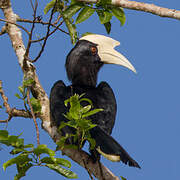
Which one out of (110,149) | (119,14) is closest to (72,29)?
(119,14)

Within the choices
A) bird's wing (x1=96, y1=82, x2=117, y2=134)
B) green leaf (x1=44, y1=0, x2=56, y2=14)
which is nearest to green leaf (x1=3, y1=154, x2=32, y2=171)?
bird's wing (x1=96, y1=82, x2=117, y2=134)

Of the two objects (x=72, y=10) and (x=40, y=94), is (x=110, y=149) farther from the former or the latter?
(x=72, y=10)

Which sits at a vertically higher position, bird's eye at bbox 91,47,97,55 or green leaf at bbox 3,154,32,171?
bird's eye at bbox 91,47,97,55

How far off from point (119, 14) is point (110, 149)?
3.18 feet

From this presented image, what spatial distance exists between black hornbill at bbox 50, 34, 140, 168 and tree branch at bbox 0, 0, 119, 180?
69 millimetres

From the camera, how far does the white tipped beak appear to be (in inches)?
123

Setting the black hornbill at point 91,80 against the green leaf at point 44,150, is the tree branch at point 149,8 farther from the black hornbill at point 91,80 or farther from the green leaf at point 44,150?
the green leaf at point 44,150

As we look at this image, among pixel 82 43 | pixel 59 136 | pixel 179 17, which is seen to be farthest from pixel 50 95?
pixel 179 17

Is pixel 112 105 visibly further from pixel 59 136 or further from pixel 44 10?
pixel 44 10

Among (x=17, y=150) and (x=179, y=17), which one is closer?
(x=17, y=150)

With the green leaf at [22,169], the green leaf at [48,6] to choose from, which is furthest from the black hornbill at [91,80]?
the green leaf at [22,169]

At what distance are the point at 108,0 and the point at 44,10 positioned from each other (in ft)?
2.41

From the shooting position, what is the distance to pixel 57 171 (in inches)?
87.4

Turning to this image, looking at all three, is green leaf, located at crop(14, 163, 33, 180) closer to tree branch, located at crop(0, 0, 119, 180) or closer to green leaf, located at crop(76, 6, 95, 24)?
tree branch, located at crop(0, 0, 119, 180)
